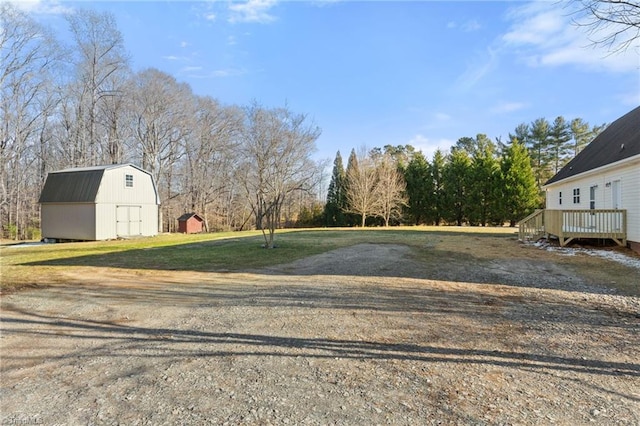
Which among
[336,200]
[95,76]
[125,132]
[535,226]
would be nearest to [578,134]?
[336,200]

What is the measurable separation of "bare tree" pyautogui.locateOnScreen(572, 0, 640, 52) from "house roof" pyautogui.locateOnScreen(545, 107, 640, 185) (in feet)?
18.5

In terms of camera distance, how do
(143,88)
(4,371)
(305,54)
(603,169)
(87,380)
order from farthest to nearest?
(143,88)
(305,54)
(603,169)
(4,371)
(87,380)

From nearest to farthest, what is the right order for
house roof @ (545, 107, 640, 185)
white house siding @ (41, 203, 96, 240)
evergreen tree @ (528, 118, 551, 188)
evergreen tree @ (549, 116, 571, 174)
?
1. house roof @ (545, 107, 640, 185)
2. white house siding @ (41, 203, 96, 240)
3. evergreen tree @ (549, 116, 571, 174)
4. evergreen tree @ (528, 118, 551, 188)

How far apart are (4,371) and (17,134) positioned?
29217 millimetres

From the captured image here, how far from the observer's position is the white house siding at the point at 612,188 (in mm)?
10344

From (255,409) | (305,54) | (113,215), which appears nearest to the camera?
(255,409)

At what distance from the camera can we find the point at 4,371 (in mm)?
2971

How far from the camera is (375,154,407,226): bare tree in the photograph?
1113 inches

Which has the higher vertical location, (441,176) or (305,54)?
(305,54)

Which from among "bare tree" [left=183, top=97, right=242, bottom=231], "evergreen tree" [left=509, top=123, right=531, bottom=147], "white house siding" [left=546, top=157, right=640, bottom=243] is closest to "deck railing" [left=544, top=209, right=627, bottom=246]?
"white house siding" [left=546, top=157, right=640, bottom=243]

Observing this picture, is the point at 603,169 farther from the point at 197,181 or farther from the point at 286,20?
the point at 197,181

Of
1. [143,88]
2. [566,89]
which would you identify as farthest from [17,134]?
[566,89]

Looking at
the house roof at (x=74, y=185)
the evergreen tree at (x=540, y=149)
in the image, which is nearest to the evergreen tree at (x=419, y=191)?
the evergreen tree at (x=540, y=149)

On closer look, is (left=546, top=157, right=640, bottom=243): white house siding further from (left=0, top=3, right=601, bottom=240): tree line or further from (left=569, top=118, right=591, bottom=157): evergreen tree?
(left=569, top=118, right=591, bottom=157): evergreen tree
